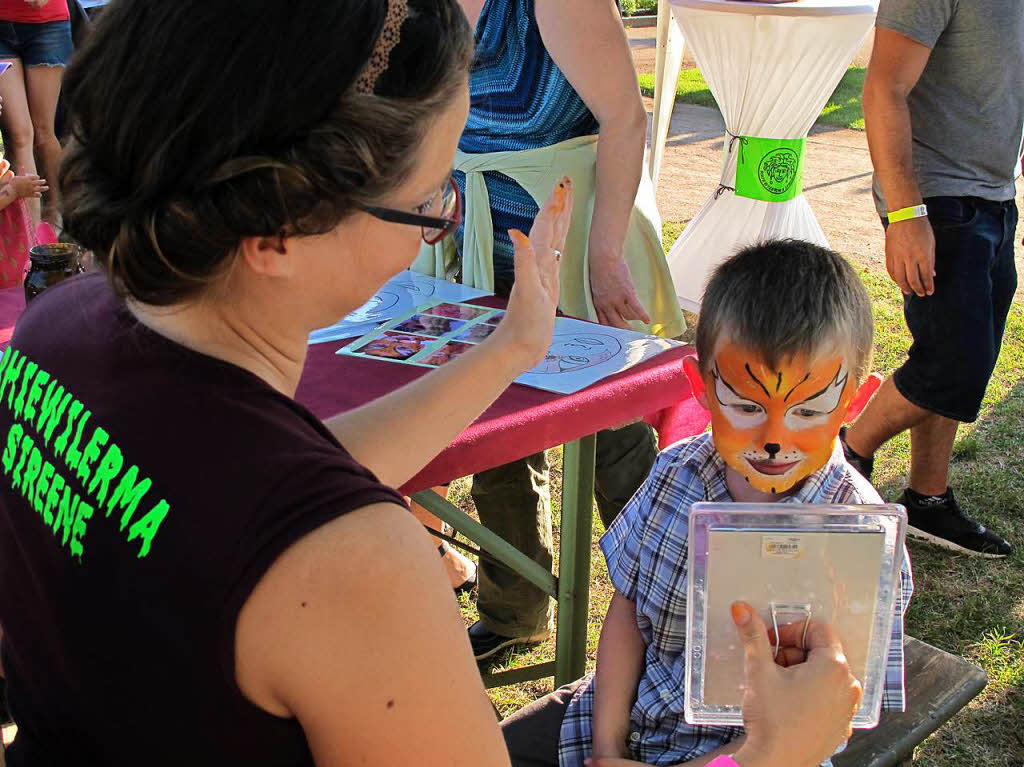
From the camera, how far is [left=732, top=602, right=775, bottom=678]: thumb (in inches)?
42.9

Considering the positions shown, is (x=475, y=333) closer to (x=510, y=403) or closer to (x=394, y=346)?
(x=394, y=346)

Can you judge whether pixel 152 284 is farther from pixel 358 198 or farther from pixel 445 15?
pixel 445 15

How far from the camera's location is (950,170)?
2730mm

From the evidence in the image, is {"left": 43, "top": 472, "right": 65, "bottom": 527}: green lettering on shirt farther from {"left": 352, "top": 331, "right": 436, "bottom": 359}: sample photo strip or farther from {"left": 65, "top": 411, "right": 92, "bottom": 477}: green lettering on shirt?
{"left": 352, "top": 331, "right": 436, "bottom": 359}: sample photo strip

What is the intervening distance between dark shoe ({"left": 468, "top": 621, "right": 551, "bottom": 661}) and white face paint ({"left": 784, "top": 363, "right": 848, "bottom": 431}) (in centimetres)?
153

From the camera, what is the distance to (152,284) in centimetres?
89

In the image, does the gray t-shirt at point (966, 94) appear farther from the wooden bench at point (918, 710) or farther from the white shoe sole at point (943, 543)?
the wooden bench at point (918, 710)

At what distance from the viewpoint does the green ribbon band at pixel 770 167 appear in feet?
14.8

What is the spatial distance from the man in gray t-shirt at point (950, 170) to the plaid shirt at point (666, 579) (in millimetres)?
1420

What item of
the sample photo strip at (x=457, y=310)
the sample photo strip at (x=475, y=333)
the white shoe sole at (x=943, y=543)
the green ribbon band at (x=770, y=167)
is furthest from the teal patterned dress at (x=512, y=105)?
the green ribbon band at (x=770, y=167)

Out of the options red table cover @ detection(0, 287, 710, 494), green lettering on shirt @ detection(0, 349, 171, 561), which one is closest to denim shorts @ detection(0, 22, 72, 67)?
red table cover @ detection(0, 287, 710, 494)

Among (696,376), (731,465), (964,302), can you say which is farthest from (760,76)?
(731,465)

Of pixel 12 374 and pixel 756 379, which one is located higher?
pixel 12 374

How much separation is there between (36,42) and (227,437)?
16.4 feet
